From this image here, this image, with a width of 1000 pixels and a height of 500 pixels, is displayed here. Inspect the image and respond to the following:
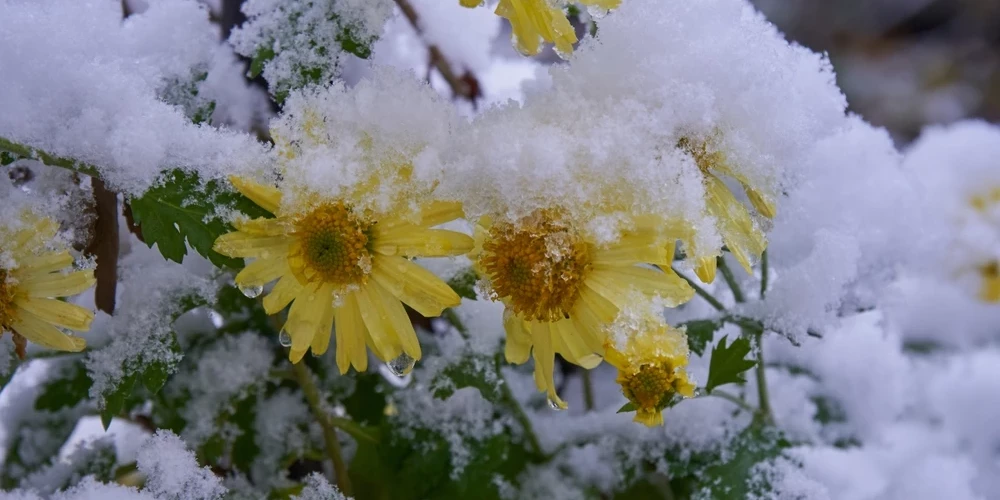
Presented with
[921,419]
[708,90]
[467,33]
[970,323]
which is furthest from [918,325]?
[708,90]

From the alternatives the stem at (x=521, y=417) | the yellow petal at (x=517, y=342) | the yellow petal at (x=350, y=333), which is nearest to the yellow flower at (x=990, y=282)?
the stem at (x=521, y=417)

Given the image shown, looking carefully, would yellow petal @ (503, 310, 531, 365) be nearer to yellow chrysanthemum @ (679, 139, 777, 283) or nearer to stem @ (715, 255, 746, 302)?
yellow chrysanthemum @ (679, 139, 777, 283)

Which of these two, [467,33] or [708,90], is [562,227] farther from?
[467,33]

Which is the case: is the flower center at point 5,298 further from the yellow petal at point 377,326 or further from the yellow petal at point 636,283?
the yellow petal at point 636,283

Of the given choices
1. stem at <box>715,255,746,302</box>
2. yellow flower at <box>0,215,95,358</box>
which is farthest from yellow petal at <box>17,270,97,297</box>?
stem at <box>715,255,746,302</box>

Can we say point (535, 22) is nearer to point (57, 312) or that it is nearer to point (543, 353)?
point (543, 353)

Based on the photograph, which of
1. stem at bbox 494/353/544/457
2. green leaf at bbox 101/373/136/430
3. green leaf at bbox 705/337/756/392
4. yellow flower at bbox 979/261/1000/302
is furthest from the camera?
yellow flower at bbox 979/261/1000/302

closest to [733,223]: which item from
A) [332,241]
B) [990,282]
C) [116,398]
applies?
[332,241]
